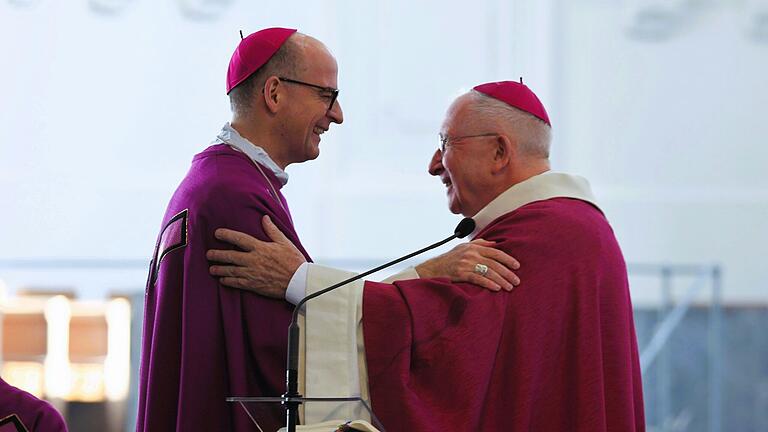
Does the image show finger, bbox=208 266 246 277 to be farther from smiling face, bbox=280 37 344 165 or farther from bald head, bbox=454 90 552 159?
bald head, bbox=454 90 552 159

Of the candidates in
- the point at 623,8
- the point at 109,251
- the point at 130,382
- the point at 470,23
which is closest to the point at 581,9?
the point at 623,8

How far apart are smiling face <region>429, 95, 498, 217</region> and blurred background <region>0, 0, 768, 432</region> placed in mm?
4634

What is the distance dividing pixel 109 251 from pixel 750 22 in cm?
487

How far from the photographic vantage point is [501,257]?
368 cm

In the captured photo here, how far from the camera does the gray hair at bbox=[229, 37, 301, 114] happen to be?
3906 mm

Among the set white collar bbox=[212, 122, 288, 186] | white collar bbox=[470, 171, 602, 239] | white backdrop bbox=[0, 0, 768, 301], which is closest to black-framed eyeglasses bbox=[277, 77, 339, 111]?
white collar bbox=[212, 122, 288, 186]

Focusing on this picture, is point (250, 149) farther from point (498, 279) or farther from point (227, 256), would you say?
point (498, 279)

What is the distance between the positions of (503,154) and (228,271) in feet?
2.99

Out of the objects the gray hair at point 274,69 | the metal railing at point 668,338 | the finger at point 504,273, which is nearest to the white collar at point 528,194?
the finger at point 504,273

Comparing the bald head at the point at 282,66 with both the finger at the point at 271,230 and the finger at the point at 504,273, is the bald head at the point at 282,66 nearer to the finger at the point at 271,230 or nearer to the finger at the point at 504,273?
the finger at the point at 271,230

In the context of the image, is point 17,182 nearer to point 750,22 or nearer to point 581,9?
point 581,9

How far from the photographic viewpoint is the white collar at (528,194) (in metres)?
3.87

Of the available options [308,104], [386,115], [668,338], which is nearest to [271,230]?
[308,104]

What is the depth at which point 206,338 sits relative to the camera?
12.0 feet
